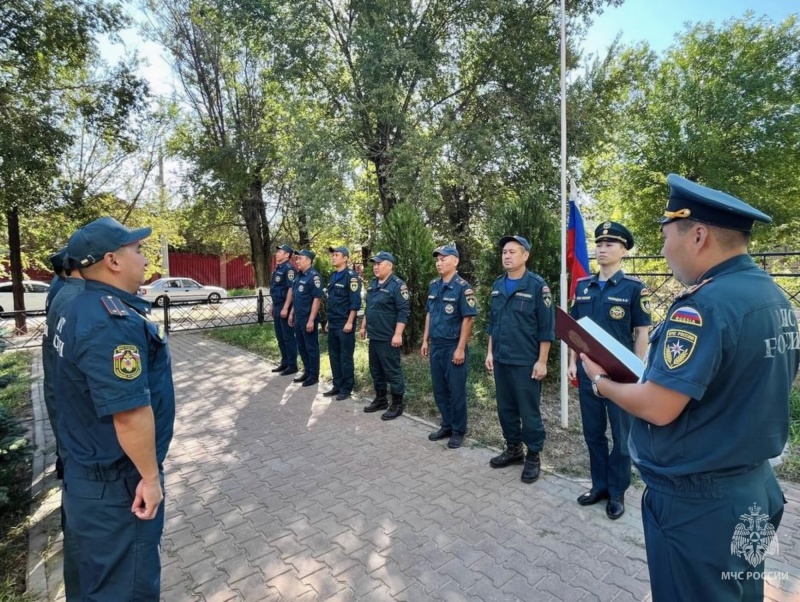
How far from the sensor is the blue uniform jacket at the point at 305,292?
6641mm

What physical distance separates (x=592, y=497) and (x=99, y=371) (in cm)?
337

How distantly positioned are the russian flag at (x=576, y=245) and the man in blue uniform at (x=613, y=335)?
153 cm

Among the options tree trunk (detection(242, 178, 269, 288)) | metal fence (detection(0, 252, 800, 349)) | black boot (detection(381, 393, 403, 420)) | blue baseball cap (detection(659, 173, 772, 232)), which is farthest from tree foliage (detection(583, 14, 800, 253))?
tree trunk (detection(242, 178, 269, 288))

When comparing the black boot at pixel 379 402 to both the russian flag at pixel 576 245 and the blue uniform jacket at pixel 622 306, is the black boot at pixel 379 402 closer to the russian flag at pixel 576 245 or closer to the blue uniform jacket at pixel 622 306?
the russian flag at pixel 576 245

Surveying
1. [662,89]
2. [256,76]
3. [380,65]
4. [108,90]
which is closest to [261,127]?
[256,76]

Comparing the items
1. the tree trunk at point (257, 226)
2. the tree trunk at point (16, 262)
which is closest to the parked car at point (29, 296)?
the tree trunk at point (16, 262)

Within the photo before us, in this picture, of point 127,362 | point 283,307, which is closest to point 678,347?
point 127,362

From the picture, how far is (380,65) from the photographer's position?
998cm

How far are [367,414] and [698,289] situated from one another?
4619 millimetres

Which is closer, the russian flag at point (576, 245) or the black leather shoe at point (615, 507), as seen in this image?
the black leather shoe at point (615, 507)

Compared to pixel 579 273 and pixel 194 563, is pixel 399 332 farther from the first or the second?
pixel 194 563

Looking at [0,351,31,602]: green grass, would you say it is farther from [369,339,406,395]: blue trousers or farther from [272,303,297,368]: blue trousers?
[272,303,297,368]: blue trousers

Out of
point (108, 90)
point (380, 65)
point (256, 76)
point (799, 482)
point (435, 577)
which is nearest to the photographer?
point (435, 577)

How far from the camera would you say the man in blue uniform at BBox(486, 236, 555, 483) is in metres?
3.83
